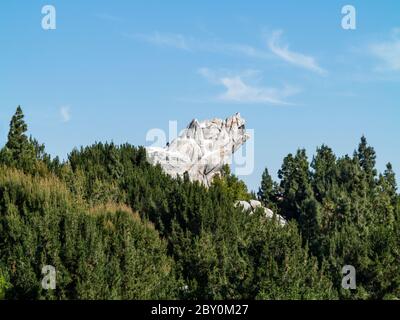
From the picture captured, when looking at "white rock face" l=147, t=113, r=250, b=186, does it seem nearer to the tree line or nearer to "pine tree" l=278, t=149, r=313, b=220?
"pine tree" l=278, t=149, r=313, b=220

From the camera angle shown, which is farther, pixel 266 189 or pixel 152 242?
pixel 266 189

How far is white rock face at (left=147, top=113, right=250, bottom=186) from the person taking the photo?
69500 millimetres

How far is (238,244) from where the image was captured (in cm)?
3022

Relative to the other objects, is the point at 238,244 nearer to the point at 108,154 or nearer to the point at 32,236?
the point at 32,236

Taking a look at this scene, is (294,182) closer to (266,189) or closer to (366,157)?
(266,189)

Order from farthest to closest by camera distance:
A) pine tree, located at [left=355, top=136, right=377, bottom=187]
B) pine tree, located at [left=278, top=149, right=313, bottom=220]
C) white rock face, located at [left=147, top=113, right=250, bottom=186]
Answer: pine tree, located at [left=355, top=136, right=377, bottom=187]
pine tree, located at [left=278, top=149, right=313, bottom=220]
white rock face, located at [left=147, top=113, right=250, bottom=186]

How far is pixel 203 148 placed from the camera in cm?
7450

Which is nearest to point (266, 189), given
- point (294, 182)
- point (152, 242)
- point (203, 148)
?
point (294, 182)

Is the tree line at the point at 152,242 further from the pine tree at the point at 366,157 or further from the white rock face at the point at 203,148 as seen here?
the pine tree at the point at 366,157

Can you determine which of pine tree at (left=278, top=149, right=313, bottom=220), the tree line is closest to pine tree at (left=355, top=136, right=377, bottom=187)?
pine tree at (left=278, top=149, right=313, bottom=220)
